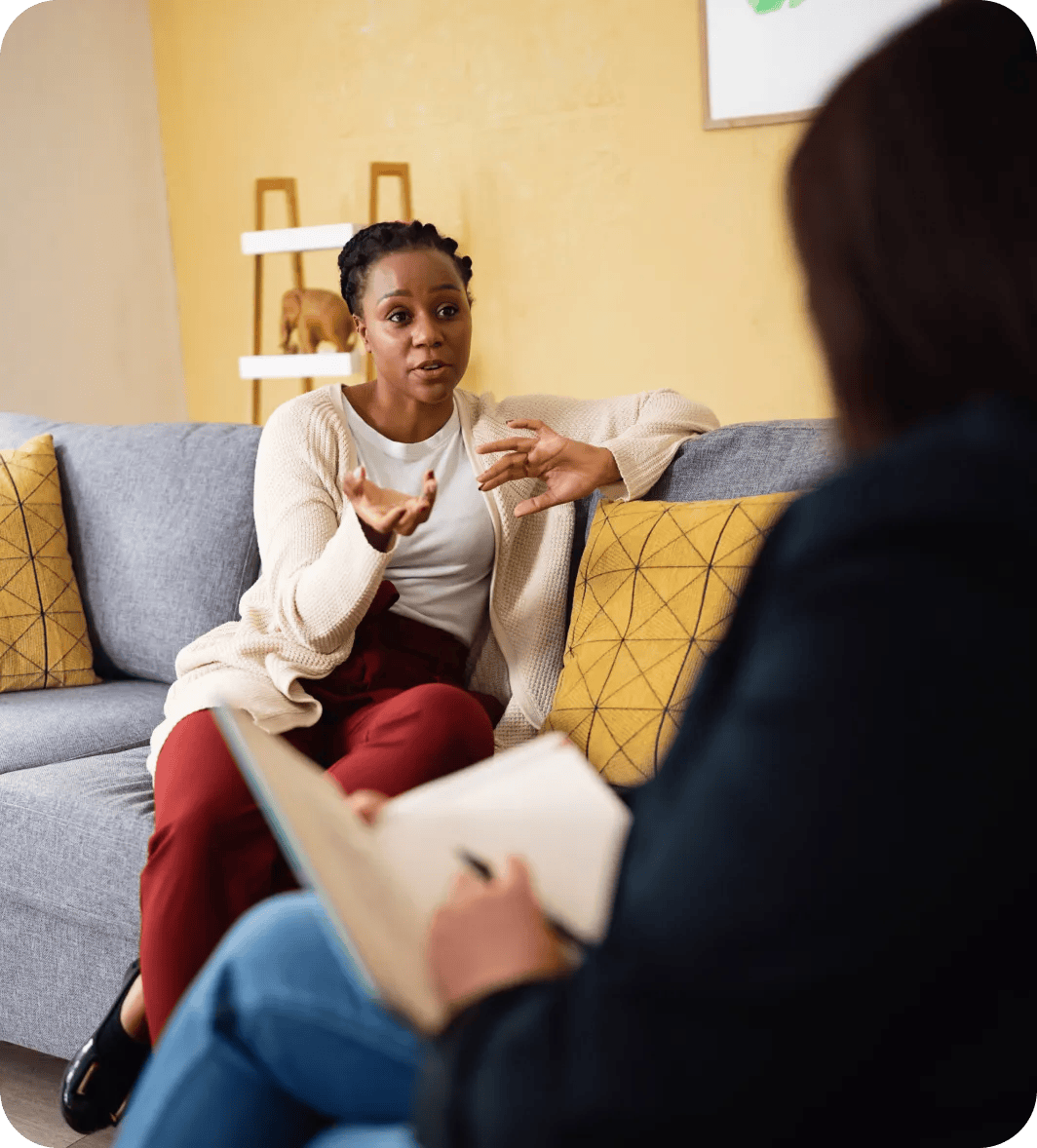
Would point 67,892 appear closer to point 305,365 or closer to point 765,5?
point 305,365

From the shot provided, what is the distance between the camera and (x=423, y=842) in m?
0.73

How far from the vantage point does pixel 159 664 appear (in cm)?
229

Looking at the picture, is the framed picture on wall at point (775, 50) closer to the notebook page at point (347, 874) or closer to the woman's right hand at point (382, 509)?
the woman's right hand at point (382, 509)

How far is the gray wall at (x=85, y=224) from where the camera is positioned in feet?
12.5

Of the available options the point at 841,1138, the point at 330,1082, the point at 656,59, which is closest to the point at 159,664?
the point at 330,1082

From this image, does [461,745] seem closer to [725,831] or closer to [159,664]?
[159,664]

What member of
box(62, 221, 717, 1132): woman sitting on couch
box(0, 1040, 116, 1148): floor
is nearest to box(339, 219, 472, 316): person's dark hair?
box(62, 221, 717, 1132): woman sitting on couch

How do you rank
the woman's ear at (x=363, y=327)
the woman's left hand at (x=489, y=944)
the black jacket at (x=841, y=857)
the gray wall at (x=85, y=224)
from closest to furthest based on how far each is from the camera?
the black jacket at (x=841, y=857), the woman's left hand at (x=489, y=944), the woman's ear at (x=363, y=327), the gray wall at (x=85, y=224)

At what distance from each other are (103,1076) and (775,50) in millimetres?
2903

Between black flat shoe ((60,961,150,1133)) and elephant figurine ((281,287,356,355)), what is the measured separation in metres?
2.49

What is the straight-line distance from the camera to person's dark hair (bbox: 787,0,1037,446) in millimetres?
595

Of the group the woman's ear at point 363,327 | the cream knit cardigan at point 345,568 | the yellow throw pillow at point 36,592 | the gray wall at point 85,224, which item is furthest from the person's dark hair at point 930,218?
the gray wall at point 85,224

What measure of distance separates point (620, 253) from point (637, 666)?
2228 millimetres

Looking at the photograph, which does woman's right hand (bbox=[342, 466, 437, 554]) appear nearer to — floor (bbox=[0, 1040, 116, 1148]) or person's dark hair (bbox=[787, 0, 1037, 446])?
floor (bbox=[0, 1040, 116, 1148])
